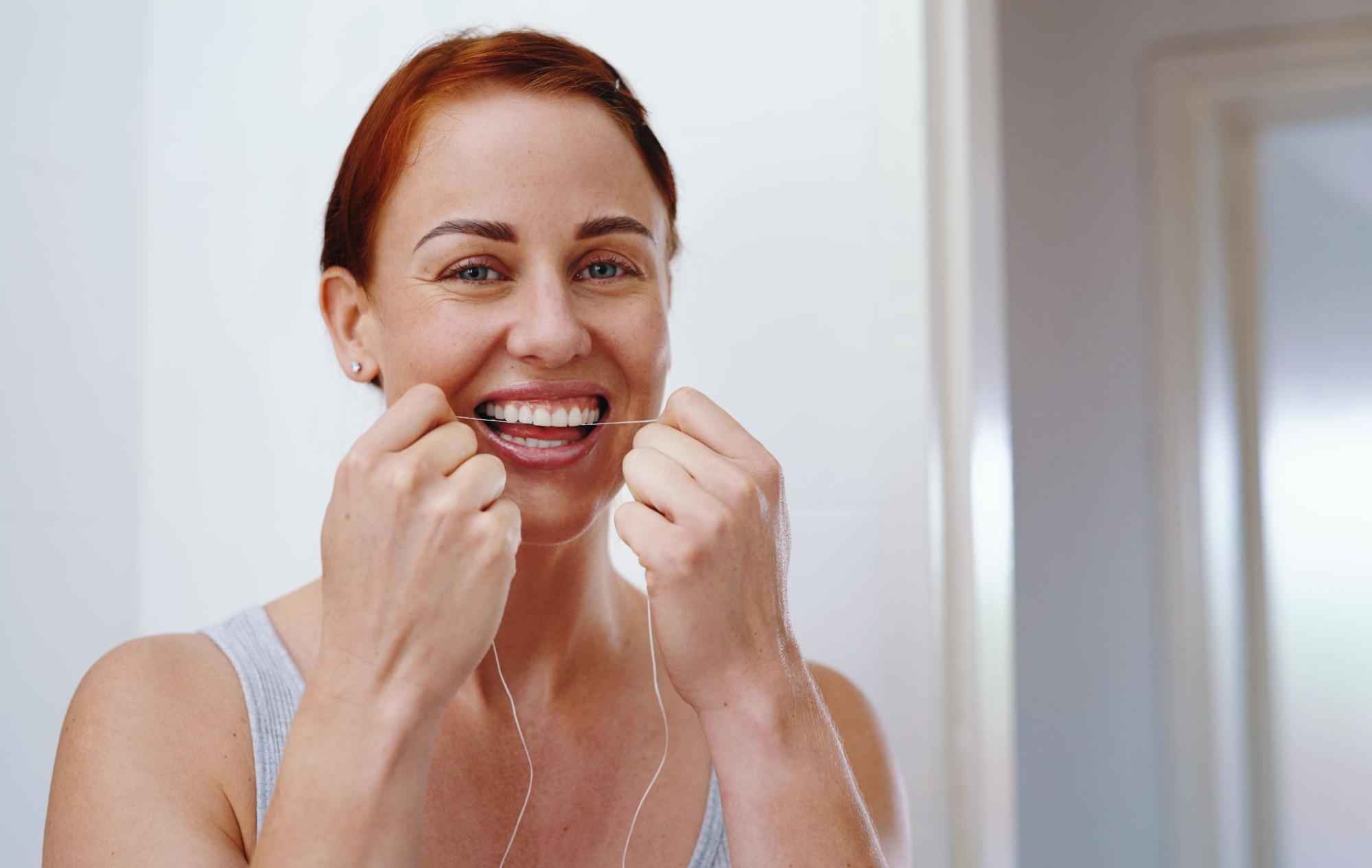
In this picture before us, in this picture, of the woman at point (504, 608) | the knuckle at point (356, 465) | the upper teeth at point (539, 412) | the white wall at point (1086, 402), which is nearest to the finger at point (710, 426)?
the woman at point (504, 608)

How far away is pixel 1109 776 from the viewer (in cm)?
209

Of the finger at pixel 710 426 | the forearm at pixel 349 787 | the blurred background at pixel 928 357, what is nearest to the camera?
the forearm at pixel 349 787

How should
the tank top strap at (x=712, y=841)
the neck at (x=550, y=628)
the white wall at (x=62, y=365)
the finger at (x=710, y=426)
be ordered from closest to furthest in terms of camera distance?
the finger at (x=710, y=426) → the tank top strap at (x=712, y=841) → the neck at (x=550, y=628) → the white wall at (x=62, y=365)

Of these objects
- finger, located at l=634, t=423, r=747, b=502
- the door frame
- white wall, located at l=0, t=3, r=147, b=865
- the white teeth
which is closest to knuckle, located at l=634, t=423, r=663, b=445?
finger, located at l=634, t=423, r=747, b=502

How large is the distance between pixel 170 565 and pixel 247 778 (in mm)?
708

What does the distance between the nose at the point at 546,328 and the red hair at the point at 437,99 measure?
16cm

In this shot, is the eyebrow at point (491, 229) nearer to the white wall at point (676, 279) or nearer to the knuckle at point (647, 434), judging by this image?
the knuckle at point (647, 434)

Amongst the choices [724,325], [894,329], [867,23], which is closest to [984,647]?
[894,329]

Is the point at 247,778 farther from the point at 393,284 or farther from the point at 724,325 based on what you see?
the point at 724,325

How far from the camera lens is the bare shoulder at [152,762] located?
0.79 metres

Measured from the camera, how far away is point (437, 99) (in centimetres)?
97

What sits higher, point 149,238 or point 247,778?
point 149,238

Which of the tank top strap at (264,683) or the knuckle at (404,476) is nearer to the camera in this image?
the knuckle at (404,476)

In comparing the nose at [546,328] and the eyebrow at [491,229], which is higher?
the eyebrow at [491,229]
